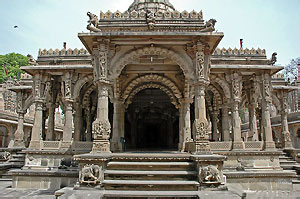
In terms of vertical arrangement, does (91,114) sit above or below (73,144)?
above

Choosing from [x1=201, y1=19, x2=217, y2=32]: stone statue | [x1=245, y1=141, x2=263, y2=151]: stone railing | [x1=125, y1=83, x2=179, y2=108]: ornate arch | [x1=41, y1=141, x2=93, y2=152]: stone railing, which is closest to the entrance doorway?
[x1=125, y1=83, x2=179, y2=108]: ornate arch

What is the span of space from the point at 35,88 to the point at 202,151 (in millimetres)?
11237

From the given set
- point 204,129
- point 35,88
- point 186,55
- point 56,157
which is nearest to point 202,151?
point 204,129

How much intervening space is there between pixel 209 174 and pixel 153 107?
48.7ft

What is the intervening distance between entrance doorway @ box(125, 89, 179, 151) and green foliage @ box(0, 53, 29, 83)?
104ft

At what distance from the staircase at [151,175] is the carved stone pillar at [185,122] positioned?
436 centimetres

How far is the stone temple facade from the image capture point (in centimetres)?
760

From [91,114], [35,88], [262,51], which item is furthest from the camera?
[91,114]

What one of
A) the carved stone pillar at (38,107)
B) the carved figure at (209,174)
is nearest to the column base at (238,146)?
the carved figure at (209,174)

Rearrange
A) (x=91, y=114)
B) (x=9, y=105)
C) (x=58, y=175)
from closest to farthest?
(x=58, y=175)
(x=91, y=114)
(x=9, y=105)

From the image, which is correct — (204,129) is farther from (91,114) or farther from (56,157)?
(91,114)

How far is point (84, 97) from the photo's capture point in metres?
17.7

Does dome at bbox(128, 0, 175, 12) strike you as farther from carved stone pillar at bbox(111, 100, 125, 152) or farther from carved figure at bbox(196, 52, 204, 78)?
carved figure at bbox(196, 52, 204, 78)

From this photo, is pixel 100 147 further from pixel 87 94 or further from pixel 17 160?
pixel 87 94
